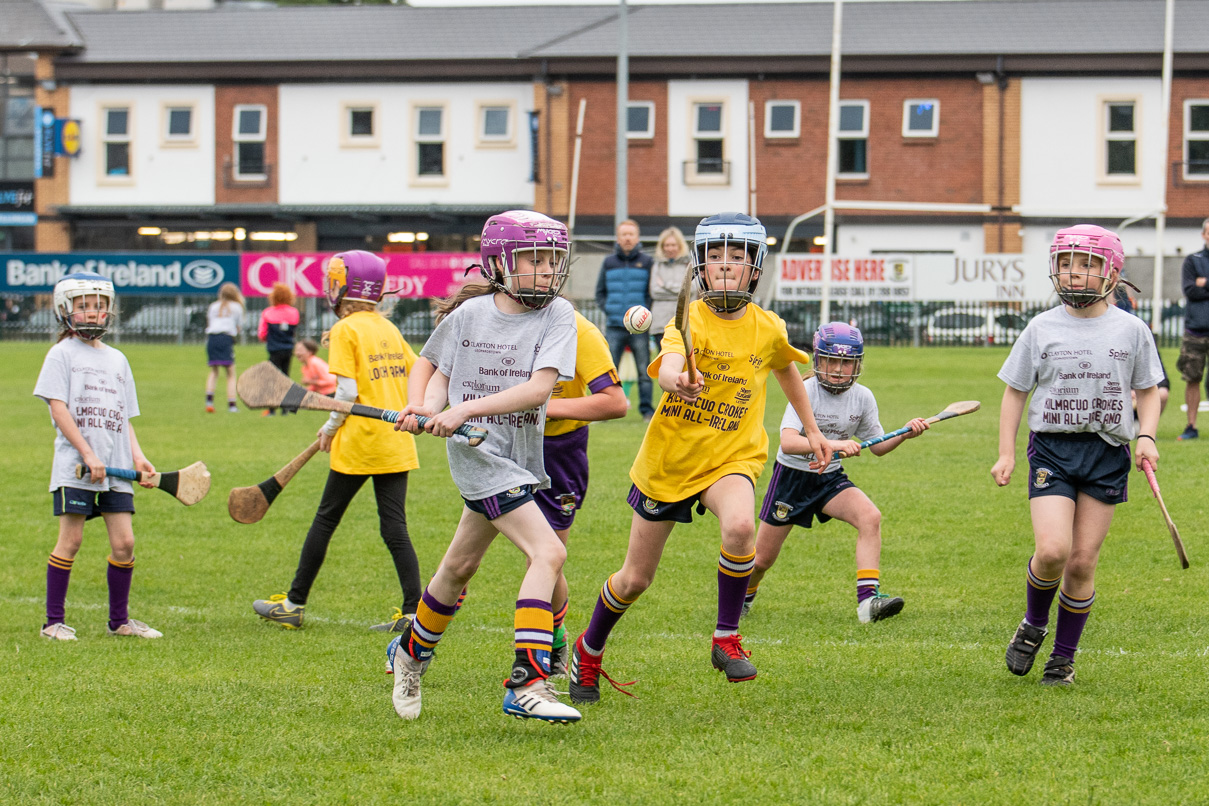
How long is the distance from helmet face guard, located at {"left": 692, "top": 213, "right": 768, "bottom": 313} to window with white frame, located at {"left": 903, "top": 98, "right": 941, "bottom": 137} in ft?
104

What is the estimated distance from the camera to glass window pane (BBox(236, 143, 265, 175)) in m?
38.8

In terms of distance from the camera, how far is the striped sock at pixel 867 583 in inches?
287

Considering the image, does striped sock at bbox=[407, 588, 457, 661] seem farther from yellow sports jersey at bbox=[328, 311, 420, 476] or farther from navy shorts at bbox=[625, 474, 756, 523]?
yellow sports jersey at bbox=[328, 311, 420, 476]

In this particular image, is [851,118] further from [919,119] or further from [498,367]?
[498,367]

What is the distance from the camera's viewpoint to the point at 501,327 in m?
5.27

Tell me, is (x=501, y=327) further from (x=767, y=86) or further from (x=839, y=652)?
(x=767, y=86)

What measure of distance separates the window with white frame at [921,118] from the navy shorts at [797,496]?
98.3 ft

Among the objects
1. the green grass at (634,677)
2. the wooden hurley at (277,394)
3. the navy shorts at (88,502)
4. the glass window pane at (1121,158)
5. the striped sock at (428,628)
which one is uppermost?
the glass window pane at (1121,158)

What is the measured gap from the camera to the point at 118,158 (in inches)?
1550

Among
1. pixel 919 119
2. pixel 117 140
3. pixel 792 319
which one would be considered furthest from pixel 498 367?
pixel 117 140

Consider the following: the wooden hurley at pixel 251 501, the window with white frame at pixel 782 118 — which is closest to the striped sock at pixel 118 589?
the wooden hurley at pixel 251 501

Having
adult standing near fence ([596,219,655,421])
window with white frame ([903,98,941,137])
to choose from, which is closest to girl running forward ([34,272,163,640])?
adult standing near fence ([596,219,655,421])

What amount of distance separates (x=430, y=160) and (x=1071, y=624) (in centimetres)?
3404

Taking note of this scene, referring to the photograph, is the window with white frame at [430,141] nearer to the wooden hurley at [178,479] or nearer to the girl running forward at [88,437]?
the girl running forward at [88,437]
